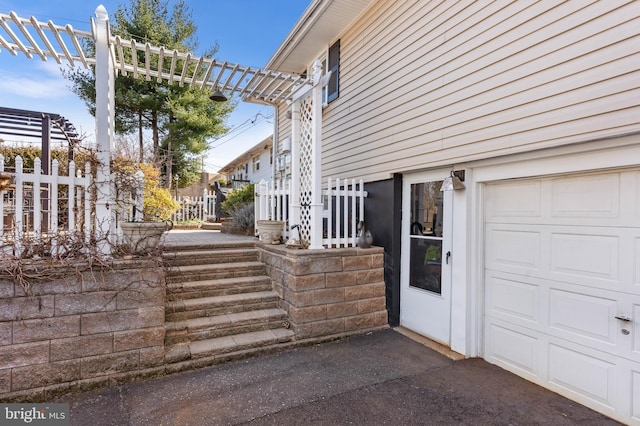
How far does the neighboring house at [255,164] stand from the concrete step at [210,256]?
362 inches

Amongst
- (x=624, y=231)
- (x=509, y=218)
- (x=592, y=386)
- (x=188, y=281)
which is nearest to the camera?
(x=624, y=231)

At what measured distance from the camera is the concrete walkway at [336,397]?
2.48 m

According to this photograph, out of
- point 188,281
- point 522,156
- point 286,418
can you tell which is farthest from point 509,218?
point 188,281

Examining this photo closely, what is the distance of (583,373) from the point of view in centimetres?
270

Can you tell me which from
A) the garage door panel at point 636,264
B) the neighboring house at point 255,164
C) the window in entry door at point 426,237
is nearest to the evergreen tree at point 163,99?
the neighboring house at point 255,164

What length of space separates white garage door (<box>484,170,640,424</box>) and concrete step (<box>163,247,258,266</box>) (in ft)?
10.7

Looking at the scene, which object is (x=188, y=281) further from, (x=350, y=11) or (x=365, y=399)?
(x=350, y=11)

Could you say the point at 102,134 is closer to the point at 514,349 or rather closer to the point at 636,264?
the point at 514,349

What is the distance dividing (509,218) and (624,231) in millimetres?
925

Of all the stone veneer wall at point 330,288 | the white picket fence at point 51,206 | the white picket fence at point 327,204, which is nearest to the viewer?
the white picket fence at point 51,206

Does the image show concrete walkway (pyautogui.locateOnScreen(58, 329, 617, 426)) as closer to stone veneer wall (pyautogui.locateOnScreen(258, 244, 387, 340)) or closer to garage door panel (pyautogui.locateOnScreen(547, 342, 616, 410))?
garage door panel (pyautogui.locateOnScreen(547, 342, 616, 410))

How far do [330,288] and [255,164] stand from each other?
1662 cm

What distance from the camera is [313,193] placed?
4328 mm

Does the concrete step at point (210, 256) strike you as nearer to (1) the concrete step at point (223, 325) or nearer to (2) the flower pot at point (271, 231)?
(2) the flower pot at point (271, 231)
